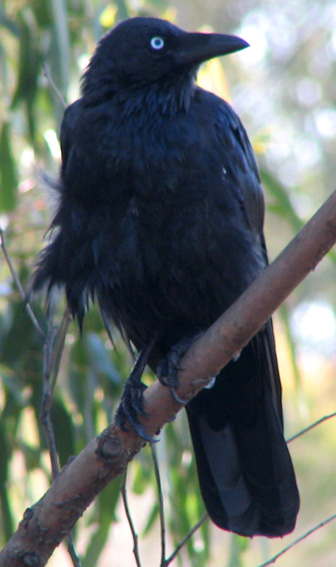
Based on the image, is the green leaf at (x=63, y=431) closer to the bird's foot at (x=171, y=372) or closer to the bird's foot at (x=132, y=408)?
the bird's foot at (x=132, y=408)

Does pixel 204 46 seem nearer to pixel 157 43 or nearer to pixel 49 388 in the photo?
pixel 157 43

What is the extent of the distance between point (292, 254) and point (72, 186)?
915 mm

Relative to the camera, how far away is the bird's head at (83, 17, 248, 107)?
2506 millimetres

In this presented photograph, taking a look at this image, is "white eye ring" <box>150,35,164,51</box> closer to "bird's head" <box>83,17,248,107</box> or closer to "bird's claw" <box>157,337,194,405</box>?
"bird's head" <box>83,17,248,107</box>

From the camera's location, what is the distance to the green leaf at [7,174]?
3.11 meters

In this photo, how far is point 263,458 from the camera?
2520 millimetres

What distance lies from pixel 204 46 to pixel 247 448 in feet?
4.13

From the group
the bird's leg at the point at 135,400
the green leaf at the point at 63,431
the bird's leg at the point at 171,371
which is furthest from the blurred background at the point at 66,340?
the bird's leg at the point at 171,371

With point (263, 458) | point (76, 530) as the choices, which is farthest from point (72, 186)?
point (76, 530)

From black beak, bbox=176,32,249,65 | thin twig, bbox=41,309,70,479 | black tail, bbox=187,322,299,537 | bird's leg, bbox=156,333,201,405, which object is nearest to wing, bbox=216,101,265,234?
black beak, bbox=176,32,249,65

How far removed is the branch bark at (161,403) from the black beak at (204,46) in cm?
102

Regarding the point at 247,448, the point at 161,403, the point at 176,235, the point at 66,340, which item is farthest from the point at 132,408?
the point at 66,340

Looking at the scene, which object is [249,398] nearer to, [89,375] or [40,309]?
[89,375]

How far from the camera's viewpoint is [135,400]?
2193mm
